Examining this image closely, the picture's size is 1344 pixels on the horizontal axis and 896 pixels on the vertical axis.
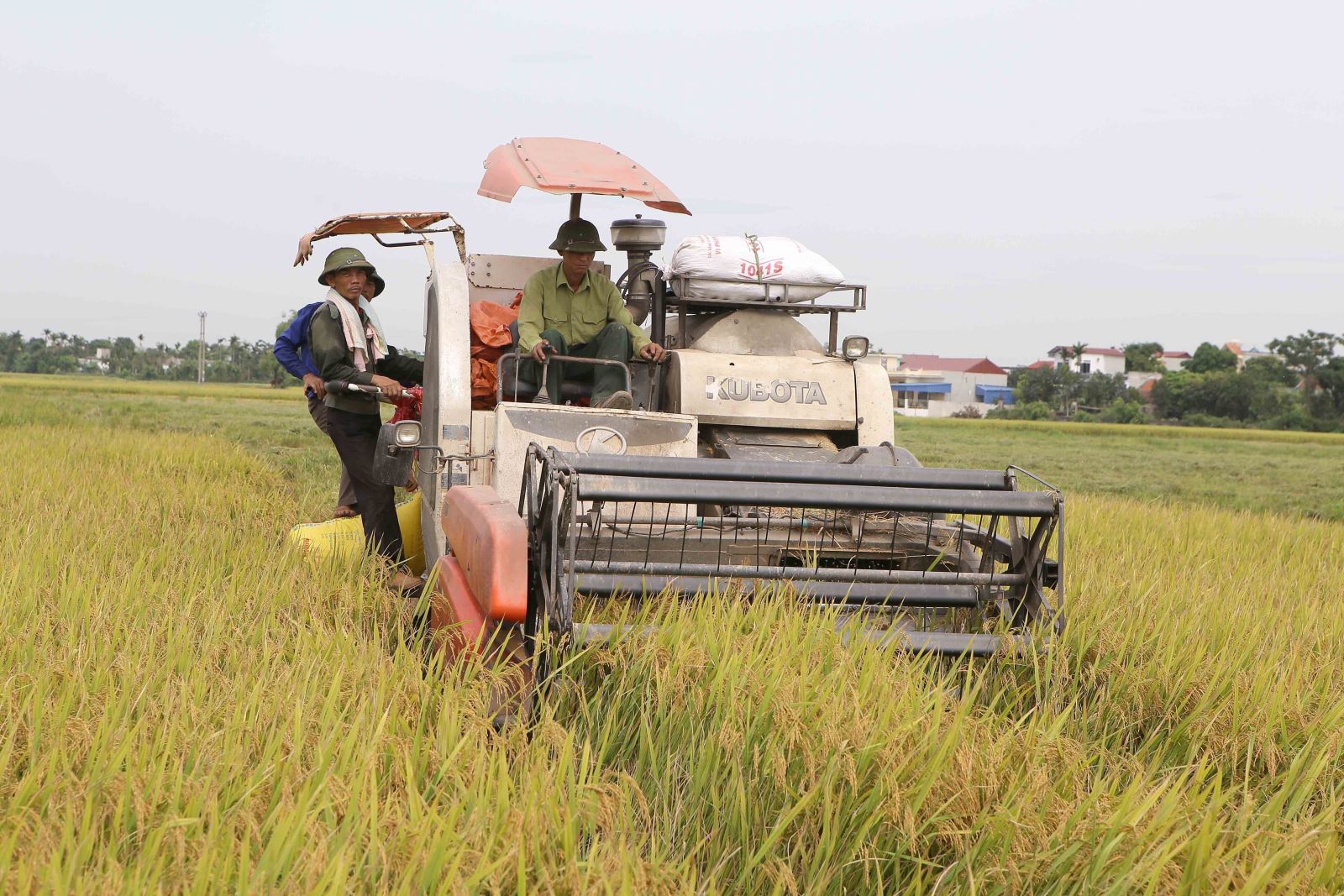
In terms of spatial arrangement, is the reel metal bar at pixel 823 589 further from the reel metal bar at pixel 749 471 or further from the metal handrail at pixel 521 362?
the metal handrail at pixel 521 362

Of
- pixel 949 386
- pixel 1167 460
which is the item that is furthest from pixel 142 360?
pixel 1167 460

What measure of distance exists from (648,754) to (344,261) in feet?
14.7

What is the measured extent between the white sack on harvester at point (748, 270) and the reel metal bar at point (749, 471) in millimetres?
2602

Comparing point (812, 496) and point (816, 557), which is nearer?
point (812, 496)

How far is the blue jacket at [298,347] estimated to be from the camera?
719cm

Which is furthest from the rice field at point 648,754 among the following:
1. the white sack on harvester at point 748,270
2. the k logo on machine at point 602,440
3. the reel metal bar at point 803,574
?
the white sack on harvester at point 748,270

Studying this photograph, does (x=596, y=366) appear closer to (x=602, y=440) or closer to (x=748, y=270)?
(x=602, y=440)

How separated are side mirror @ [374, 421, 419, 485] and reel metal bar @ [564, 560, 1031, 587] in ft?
4.59

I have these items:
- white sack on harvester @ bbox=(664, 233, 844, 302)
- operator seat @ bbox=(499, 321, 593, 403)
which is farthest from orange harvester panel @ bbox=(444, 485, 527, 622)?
white sack on harvester @ bbox=(664, 233, 844, 302)

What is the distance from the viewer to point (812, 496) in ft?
13.4

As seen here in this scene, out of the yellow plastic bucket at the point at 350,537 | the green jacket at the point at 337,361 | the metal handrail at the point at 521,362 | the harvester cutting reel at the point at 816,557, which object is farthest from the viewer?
the green jacket at the point at 337,361

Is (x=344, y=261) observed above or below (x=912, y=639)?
above

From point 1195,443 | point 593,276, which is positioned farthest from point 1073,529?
point 1195,443

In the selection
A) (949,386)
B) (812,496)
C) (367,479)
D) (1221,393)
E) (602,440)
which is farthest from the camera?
(949,386)
